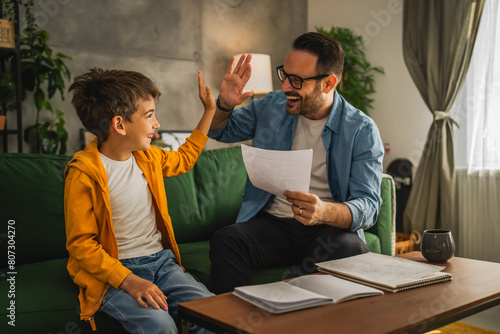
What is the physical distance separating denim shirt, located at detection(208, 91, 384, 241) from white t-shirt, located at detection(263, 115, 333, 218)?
3 cm

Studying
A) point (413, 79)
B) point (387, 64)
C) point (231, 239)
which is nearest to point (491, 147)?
point (413, 79)

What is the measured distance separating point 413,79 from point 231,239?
92.7 inches

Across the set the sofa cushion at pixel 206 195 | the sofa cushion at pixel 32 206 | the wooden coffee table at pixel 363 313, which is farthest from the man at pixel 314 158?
the sofa cushion at pixel 32 206

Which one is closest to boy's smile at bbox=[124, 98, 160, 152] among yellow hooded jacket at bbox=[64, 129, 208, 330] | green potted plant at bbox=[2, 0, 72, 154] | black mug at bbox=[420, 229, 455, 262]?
Answer: yellow hooded jacket at bbox=[64, 129, 208, 330]

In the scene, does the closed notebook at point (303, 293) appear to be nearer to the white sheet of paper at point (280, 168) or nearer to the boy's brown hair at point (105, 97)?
the white sheet of paper at point (280, 168)

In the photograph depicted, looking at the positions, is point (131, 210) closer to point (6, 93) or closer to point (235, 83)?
point (235, 83)

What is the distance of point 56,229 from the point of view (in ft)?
6.03

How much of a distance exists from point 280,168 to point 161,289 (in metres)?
0.49

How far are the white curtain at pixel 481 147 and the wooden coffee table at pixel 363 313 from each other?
2.05 metres

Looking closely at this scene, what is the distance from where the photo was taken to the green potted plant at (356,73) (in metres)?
3.80

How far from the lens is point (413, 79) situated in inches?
136

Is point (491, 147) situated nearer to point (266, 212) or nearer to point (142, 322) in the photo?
point (266, 212)

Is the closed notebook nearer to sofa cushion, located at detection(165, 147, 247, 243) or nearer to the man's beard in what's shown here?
the man's beard

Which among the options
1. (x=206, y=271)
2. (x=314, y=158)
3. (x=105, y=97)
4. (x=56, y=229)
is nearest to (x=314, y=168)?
(x=314, y=158)
